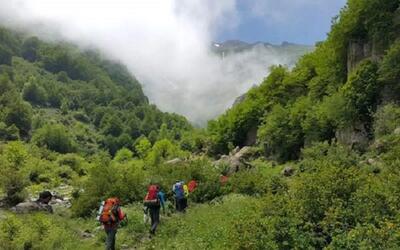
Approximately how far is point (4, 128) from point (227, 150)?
298ft

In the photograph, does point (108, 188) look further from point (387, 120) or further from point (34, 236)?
point (387, 120)

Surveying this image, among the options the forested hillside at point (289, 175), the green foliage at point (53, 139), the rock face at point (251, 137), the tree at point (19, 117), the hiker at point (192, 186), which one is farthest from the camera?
the tree at point (19, 117)

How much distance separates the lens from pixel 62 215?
34312 mm

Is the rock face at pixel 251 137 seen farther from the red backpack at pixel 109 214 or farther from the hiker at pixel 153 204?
the red backpack at pixel 109 214

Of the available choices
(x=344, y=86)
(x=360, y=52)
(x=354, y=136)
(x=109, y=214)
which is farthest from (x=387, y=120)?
(x=109, y=214)

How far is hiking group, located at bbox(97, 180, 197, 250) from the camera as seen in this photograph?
19.9 m

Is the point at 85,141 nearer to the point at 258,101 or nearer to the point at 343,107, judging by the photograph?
the point at 258,101

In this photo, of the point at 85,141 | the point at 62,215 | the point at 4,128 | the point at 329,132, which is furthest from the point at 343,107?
the point at 85,141

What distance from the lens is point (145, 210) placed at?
2516 cm

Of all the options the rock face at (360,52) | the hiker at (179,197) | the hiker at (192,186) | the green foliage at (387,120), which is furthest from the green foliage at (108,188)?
the rock face at (360,52)

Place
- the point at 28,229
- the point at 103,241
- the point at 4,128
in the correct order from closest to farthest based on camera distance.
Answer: the point at 28,229
the point at 103,241
the point at 4,128

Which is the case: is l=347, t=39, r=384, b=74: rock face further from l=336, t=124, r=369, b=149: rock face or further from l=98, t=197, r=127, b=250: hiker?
l=98, t=197, r=127, b=250: hiker

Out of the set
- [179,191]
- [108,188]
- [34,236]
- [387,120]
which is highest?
[387,120]

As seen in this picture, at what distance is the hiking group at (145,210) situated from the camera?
19.9 m
